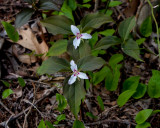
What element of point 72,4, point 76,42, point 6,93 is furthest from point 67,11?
point 6,93

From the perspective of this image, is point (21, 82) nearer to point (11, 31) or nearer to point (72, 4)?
point (11, 31)

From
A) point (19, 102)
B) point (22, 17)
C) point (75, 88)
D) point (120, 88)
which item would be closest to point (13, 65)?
point (19, 102)

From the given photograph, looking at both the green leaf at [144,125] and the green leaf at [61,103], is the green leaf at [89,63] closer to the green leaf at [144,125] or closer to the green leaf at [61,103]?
the green leaf at [61,103]

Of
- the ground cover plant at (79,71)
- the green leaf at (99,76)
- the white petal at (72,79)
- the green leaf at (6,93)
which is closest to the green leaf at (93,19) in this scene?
the ground cover plant at (79,71)

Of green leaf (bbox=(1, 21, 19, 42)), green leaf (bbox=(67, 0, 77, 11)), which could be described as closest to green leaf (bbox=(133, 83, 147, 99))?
green leaf (bbox=(67, 0, 77, 11))

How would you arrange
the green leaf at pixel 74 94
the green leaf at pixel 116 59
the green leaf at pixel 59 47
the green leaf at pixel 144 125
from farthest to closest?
the green leaf at pixel 116 59 → the green leaf at pixel 59 47 → the green leaf at pixel 144 125 → the green leaf at pixel 74 94

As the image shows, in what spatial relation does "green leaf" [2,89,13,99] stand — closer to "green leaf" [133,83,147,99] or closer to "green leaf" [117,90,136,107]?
"green leaf" [117,90,136,107]

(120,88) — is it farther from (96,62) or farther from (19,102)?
(19,102)

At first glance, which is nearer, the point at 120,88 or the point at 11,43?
the point at 120,88
